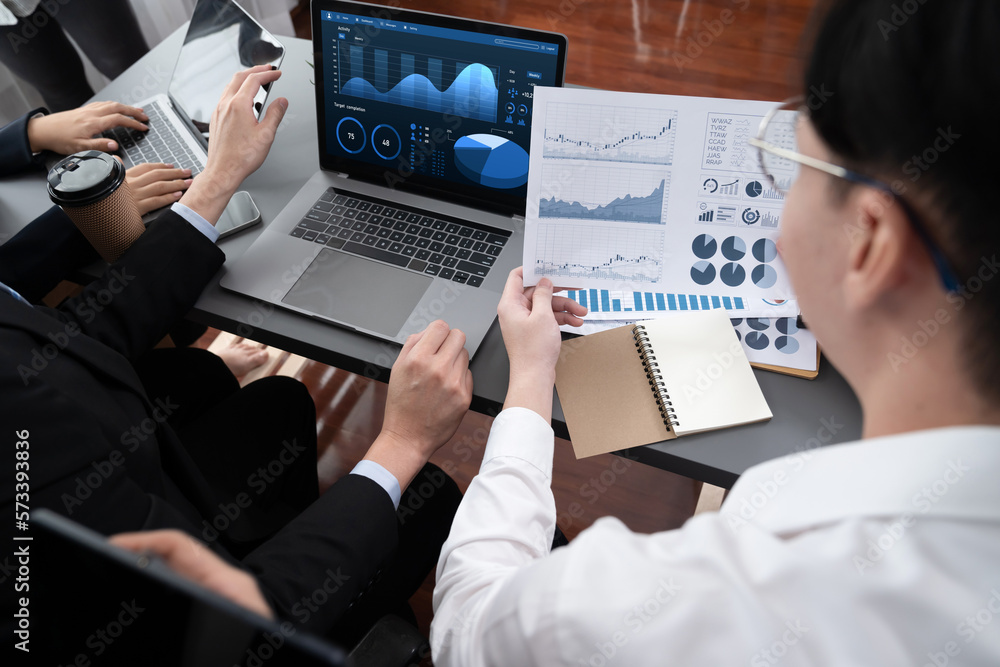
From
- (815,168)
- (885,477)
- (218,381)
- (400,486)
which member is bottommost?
(218,381)

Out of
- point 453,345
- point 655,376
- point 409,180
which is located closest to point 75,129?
point 409,180

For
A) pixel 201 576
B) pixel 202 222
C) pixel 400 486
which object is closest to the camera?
pixel 201 576

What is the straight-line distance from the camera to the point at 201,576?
34cm

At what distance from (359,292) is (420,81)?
357mm

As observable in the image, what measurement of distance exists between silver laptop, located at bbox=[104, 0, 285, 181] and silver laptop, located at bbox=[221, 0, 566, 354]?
24 cm

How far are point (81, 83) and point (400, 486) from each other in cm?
193

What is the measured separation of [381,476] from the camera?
2.87 feet

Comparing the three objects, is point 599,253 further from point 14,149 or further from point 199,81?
point 14,149

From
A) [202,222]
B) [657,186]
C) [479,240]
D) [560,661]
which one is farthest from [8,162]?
[560,661]

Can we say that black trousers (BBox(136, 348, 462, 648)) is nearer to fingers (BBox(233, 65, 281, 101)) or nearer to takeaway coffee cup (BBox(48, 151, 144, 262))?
takeaway coffee cup (BBox(48, 151, 144, 262))

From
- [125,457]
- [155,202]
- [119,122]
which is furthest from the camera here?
[119,122]

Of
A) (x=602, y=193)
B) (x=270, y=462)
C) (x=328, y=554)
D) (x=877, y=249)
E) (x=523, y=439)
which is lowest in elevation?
(x=270, y=462)

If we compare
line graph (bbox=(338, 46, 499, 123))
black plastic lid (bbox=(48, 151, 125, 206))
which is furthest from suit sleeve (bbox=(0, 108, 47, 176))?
line graph (bbox=(338, 46, 499, 123))

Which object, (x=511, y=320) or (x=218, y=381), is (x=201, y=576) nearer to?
(x=511, y=320)
